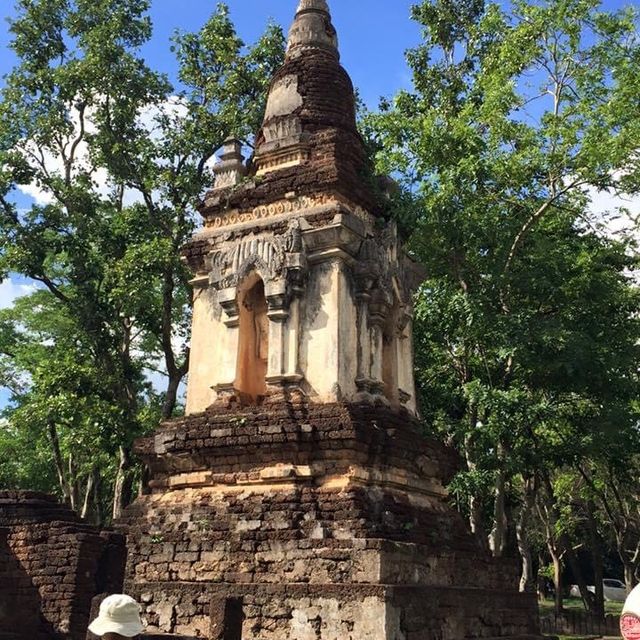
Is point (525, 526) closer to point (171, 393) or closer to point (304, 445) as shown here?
point (171, 393)

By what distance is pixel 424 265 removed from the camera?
1248cm

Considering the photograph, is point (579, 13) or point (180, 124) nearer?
point (579, 13)

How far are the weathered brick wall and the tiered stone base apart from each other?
3061 millimetres

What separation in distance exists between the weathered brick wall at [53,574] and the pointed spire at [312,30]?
872 centimetres

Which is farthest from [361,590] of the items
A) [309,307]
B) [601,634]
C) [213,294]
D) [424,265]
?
[601,634]

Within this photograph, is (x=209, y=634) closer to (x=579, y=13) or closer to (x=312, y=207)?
(x=312, y=207)


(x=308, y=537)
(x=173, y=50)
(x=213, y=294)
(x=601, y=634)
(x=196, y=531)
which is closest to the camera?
(x=308, y=537)

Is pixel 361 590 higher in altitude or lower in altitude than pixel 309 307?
lower

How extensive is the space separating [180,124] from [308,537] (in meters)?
13.0

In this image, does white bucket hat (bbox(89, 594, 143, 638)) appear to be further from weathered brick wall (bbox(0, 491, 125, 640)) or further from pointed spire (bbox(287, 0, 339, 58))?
pointed spire (bbox(287, 0, 339, 58))

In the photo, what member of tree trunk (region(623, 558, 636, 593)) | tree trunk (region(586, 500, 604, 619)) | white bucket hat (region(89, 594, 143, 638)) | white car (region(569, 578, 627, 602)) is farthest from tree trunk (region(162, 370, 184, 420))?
white car (region(569, 578, 627, 602))

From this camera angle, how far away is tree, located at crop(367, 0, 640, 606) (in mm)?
11625

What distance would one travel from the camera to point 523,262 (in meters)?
13.2

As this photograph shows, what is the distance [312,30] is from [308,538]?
851cm
